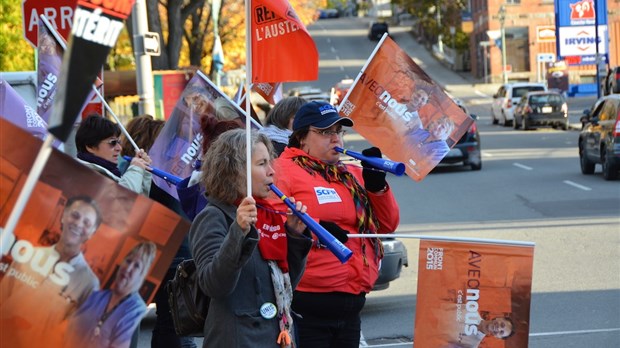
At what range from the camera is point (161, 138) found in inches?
305

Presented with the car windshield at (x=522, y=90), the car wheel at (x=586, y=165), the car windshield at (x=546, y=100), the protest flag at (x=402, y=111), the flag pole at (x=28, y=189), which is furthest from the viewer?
the car windshield at (x=522, y=90)

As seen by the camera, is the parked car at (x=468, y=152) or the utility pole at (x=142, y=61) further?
the parked car at (x=468, y=152)

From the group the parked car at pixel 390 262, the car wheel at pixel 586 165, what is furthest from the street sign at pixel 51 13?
the car wheel at pixel 586 165

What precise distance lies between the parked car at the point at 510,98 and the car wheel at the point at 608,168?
2442 centimetres

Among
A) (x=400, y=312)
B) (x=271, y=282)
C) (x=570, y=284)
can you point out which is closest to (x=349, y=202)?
(x=271, y=282)

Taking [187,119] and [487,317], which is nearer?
[487,317]

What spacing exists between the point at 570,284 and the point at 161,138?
5.33m

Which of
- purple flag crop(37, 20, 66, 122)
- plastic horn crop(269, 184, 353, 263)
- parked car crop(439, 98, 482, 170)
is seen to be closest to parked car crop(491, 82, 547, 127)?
parked car crop(439, 98, 482, 170)

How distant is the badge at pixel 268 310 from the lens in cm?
479

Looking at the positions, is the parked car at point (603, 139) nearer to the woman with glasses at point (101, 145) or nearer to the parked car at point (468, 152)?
the parked car at point (468, 152)

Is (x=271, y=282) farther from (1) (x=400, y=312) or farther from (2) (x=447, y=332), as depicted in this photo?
(1) (x=400, y=312)

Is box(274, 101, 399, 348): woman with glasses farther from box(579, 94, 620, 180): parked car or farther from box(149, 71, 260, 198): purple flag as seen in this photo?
box(579, 94, 620, 180): parked car

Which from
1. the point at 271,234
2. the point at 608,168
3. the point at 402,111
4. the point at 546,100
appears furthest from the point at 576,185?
the point at 546,100

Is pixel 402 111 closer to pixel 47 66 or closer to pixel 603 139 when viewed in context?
pixel 47 66
